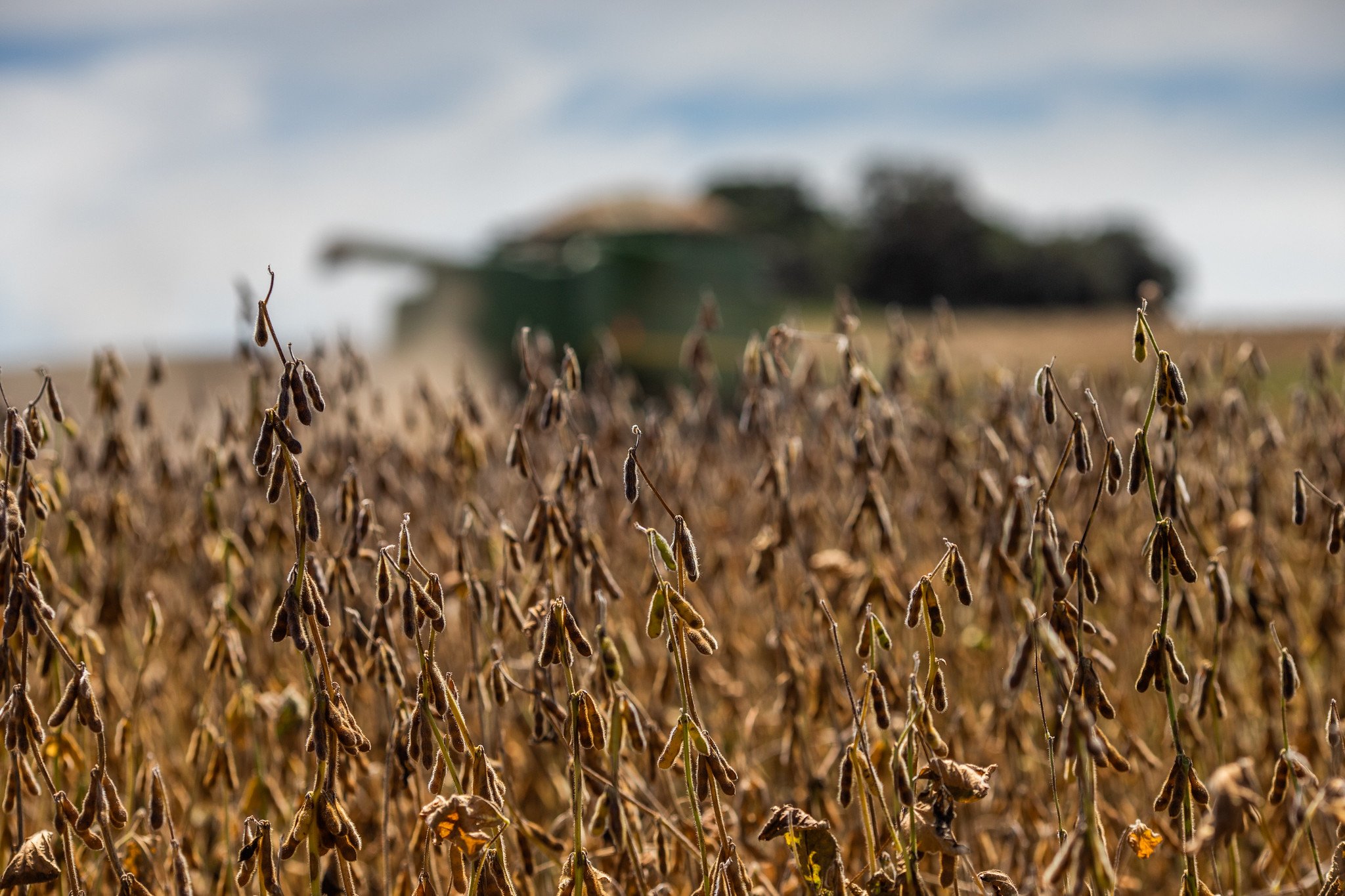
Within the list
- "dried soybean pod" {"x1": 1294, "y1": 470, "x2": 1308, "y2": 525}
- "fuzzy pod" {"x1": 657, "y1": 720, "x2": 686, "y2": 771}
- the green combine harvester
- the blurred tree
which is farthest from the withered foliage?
the blurred tree

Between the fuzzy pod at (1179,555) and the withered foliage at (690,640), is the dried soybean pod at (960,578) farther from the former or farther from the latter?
the fuzzy pod at (1179,555)

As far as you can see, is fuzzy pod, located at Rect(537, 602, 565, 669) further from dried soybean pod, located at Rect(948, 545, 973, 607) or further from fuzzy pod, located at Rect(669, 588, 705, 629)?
dried soybean pod, located at Rect(948, 545, 973, 607)

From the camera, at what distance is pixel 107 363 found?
7.72 feet

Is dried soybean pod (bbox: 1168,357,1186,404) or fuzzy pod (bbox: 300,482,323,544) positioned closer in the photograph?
fuzzy pod (bbox: 300,482,323,544)

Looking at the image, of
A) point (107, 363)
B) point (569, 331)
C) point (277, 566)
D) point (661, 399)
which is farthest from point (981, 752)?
point (569, 331)

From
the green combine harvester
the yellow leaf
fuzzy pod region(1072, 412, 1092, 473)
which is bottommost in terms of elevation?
the yellow leaf

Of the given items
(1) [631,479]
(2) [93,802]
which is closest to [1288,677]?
(1) [631,479]

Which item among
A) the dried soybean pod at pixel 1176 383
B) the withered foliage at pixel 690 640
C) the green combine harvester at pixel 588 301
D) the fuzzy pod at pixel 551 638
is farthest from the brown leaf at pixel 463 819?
the green combine harvester at pixel 588 301

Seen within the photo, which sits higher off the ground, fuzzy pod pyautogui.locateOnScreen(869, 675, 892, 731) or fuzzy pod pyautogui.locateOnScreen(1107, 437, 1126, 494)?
fuzzy pod pyautogui.locateOnScreen(1107, 437, 1126, 494)

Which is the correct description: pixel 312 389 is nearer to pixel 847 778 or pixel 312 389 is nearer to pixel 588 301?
pixel 847 778

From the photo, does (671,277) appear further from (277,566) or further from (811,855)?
(811,855)

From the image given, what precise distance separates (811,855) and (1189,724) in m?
0.99

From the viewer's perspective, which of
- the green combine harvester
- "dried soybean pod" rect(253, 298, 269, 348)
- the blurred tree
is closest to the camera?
"dried soybean pod" rect(253, 298, 269, 348)

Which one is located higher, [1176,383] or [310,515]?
[1176,383]
